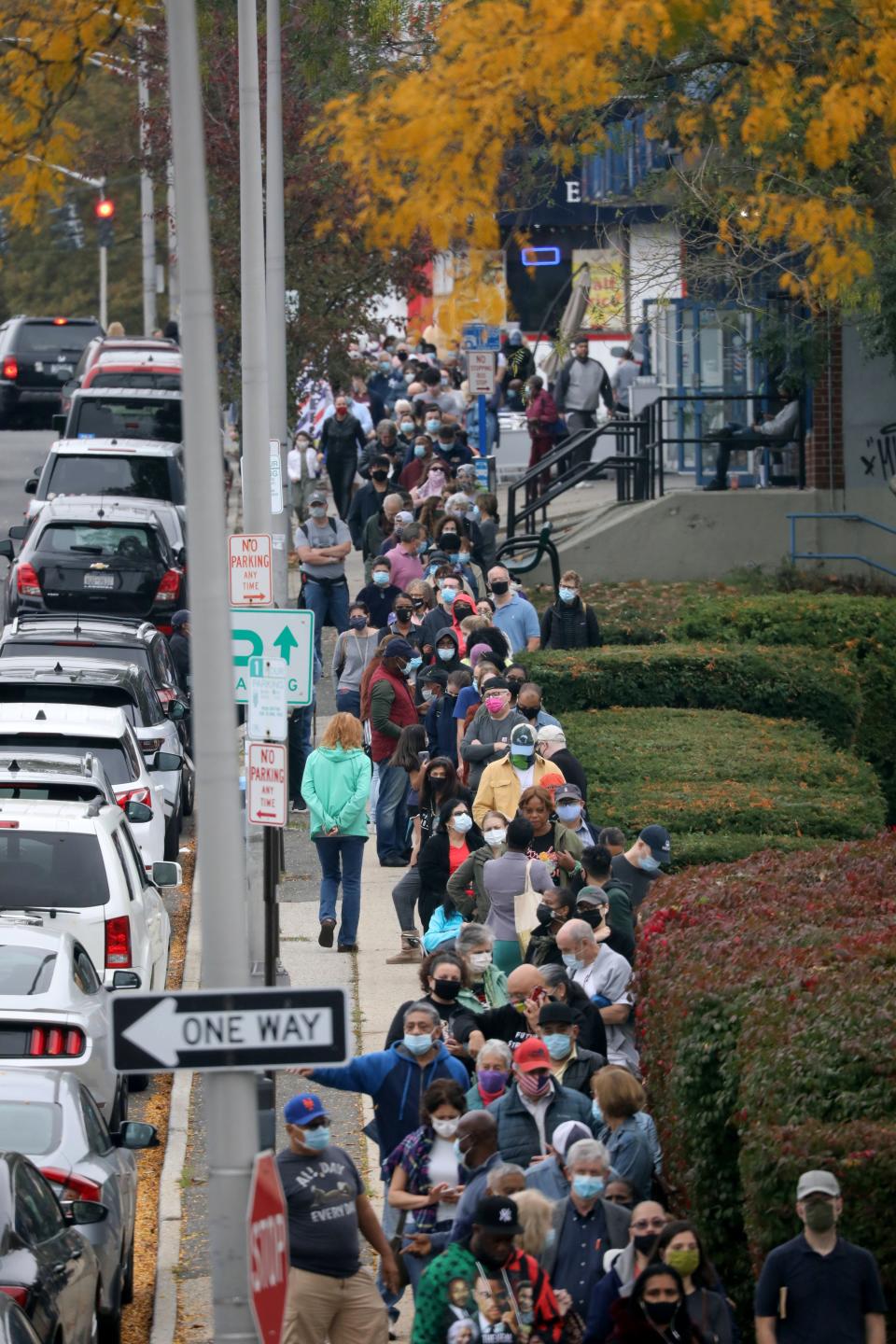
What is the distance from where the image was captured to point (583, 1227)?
9.12 metres

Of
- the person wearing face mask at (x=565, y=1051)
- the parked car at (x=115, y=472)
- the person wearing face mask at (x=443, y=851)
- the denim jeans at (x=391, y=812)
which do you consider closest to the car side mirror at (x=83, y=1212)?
the person wearing face mask at (x=565, y=1051)

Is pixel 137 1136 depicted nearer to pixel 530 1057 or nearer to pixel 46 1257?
pixel 46 1257

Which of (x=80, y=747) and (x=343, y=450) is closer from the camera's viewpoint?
(x=80, y=747)

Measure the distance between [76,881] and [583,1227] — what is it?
4.98 meters

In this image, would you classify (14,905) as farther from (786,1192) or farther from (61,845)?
(786,1192)

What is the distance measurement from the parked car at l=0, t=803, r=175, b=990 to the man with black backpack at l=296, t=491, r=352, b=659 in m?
8.69

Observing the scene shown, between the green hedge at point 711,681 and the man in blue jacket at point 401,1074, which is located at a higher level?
the green hedge at point 711,681

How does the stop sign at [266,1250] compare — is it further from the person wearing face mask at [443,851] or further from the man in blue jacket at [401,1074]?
the person wearing face mask at [443,851]

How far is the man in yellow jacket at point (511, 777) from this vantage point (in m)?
15.6

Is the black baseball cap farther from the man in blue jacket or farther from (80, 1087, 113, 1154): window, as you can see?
(80, 1087, 113, 1154): window

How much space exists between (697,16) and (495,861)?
5342 millimetres

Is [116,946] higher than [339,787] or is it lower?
lower

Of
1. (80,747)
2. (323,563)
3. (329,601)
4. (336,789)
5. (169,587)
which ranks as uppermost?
(323,563)

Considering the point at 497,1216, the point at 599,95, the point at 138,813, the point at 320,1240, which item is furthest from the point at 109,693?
the point at 497,1216
